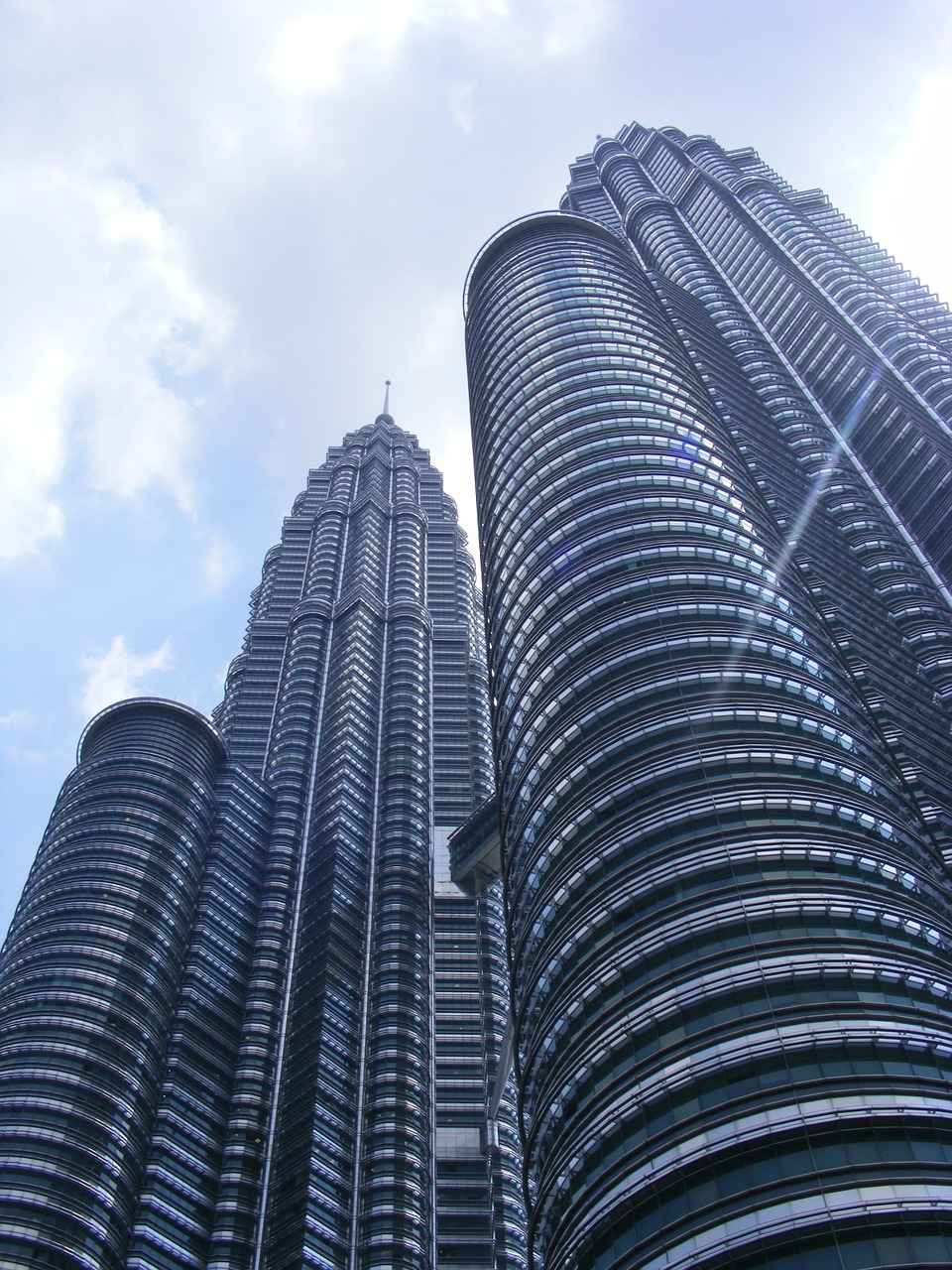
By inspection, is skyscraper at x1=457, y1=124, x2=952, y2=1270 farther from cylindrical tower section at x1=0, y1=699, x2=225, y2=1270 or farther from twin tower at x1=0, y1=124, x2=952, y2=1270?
cylindrical tower section at x1=0, y1=699, x2=225, y2=1270

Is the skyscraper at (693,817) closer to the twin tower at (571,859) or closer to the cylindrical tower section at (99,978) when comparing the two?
the twin tower at (571,859)

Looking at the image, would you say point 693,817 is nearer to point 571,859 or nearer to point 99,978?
point 571,859

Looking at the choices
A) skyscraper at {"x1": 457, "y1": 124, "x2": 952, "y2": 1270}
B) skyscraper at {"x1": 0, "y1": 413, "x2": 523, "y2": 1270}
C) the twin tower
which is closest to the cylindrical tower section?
skyscraper at {"x1": 0, "y1": 413, "x2": 523, "y2": 1270}

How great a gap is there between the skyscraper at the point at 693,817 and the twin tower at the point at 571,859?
7.7 inches

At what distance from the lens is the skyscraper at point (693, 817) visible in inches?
1382

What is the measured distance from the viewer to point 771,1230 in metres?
32.4

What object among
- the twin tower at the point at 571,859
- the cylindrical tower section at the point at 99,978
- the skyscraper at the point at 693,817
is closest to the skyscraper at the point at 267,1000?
the cylindrical tower section at the point at 99,978

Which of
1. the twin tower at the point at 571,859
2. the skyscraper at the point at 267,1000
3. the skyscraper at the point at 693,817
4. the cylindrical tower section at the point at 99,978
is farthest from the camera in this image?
the skyscraper at the point at 267,1000

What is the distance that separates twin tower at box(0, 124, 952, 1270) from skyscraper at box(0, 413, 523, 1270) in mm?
362

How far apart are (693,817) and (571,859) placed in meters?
6.26

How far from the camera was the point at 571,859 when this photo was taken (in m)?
51.2

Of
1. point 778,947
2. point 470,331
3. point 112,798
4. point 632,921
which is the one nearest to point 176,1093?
point 112,798

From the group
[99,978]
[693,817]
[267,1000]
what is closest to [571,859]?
[693,817]

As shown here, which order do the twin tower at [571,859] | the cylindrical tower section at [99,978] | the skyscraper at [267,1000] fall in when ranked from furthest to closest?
1. the skyscraper at [267,1000]
2. the cylindrical tower section at [99,978]
3. the twin tower at [571,859]
